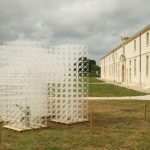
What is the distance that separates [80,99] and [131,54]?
1300 inches

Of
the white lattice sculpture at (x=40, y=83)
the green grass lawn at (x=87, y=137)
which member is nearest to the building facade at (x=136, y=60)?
the white lattice sculpture at (x=40, y=83)

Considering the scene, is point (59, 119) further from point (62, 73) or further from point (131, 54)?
point (131, 54)

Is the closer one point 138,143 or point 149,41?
point 138,143

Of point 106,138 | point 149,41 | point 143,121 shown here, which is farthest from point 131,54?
point 106,138

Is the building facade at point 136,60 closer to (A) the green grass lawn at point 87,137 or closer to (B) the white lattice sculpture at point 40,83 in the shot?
(B) the white lattice sculpture at point 40,83

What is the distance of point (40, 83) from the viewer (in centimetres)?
1245

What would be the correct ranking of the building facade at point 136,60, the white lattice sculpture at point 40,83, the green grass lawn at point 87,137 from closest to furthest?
the green grass lawn at point 87,137, the white lattice sculpture at point 40,83, the building facade at point 136,60

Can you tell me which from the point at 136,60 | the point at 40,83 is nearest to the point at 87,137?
the point at 40,83

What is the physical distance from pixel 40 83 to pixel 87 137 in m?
3.04

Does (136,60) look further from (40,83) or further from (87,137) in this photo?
(87,137)

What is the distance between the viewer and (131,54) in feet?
149

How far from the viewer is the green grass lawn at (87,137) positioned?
9.27m

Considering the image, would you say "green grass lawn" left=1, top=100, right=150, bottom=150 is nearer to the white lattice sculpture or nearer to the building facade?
the white lattice sculpture

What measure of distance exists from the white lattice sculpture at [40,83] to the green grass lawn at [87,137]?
71 centimetres
